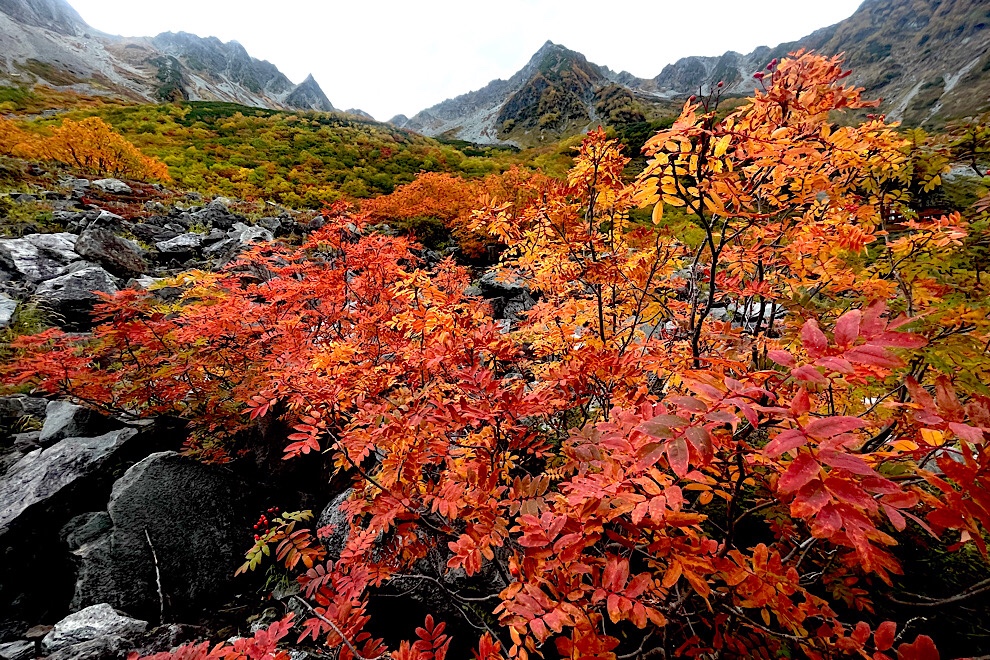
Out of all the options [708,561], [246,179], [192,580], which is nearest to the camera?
[708,561]

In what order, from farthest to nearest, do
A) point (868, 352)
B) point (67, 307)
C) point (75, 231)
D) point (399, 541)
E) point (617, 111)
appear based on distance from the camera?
1. point (617, 111)
2. point (75, 231)
3. point (67, 307)
4. point (399, 541)
5. point (868, 352)

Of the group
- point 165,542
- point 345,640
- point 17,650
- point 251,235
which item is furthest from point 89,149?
point 345,640

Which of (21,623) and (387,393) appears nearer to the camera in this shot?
(21,623)

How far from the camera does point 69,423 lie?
3.90m

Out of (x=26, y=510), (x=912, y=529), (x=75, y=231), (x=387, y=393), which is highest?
(x=75, y=231)

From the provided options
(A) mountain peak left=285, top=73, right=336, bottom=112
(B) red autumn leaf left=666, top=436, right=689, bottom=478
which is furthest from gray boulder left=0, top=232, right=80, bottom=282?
(A) mountain peak left=285, top=73, right=336, bottom=112

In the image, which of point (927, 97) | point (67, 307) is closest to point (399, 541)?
point (67, 307)

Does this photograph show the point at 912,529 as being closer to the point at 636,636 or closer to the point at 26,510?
the point at 636,636

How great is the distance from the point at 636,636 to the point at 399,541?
1.81 metres

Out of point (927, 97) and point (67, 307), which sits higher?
point (927, 97)

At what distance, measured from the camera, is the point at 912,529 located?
6.93 feet

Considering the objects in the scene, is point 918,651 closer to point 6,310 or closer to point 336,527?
point 336,527

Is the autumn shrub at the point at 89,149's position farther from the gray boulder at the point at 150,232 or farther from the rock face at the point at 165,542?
the rock face at the point at 165,542

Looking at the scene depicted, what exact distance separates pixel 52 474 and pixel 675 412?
5076 mm
